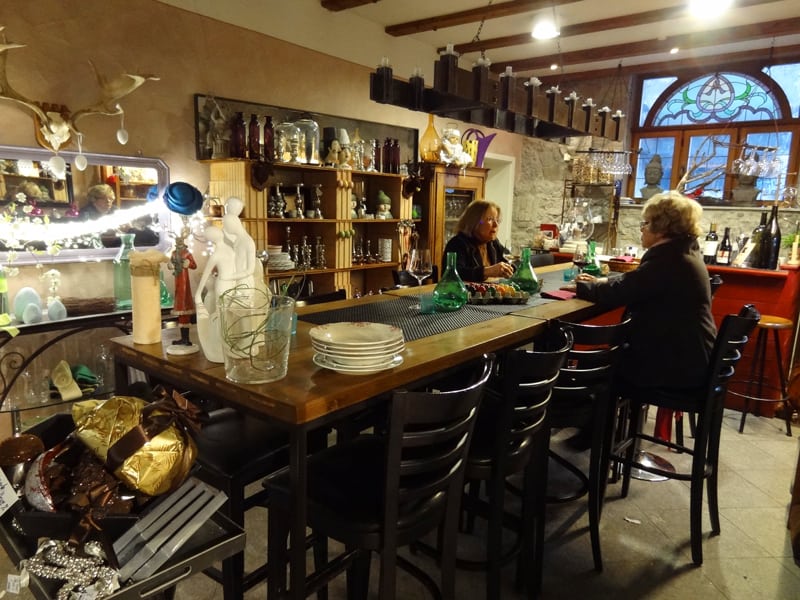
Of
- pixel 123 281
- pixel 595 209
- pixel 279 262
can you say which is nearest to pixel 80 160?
pixel 123 281

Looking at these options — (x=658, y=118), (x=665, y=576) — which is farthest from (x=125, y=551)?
(x=658, y=118)

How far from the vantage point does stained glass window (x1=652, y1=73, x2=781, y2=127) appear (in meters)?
5.97

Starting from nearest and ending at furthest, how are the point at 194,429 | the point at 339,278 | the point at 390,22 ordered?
the point at 194,429, the point at 339,278, the point at 390,22

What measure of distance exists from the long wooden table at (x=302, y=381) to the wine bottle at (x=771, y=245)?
2756 millimetres

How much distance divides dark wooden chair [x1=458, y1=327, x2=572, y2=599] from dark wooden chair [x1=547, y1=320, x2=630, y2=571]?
0.10 metres

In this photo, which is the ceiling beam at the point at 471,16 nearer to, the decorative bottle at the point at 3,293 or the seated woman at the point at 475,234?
the seated woman at the point at 475,234

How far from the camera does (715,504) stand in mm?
2432

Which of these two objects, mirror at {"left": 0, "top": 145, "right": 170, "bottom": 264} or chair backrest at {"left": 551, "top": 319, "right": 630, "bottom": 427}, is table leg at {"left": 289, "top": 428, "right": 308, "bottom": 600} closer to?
chair backrest at {"left": 551, "top": 319, "right": 630, "bottom": 427}

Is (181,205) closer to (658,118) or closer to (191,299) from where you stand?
(191,299)

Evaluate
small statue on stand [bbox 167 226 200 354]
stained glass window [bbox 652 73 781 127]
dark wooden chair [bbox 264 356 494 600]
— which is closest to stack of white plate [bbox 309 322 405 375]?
dark wooden chair [bbox 264 356 494 600]

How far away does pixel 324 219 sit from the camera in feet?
13.2

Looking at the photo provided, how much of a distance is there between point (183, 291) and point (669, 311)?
1.97 m

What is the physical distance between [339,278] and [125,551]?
338 cm

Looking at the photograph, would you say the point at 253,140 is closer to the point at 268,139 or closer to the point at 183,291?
the point at 268,139
